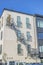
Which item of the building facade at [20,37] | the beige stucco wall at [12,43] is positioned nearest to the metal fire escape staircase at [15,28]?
the building facade at [20,37]

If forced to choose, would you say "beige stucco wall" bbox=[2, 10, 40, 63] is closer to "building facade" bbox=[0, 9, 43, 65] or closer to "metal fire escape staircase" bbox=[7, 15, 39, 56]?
"building facade" bbox=[0, 9, 43, 65]

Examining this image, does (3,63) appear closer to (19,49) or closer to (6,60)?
(6,60)

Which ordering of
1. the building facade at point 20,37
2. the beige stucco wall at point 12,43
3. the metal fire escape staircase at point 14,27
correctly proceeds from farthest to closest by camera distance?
the metal fire escape staircase at point 14,27, the building facade at point 20,37, the beige stucco wall at point 12,43

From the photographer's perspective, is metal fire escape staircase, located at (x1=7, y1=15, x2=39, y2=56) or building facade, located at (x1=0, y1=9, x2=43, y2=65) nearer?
building facade, located at (x1=0, y1=9, x2=43, y2=65)

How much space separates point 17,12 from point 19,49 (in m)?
8.15

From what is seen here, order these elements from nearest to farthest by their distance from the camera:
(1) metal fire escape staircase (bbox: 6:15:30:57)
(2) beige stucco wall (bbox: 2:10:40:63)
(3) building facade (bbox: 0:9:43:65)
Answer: (2) beige stucco wall (bbox: 2:10:40:63)
(3) building facade (bbox: 0:9:43:65)
(1) metal fire escape staircase (bbox: 6:15:30:57)

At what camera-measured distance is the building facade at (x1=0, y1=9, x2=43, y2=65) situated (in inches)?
1394

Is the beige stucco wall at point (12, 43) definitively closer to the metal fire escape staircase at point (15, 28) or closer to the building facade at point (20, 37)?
the building facade at point (20, 37)

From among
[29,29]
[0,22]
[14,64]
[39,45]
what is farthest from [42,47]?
[0,22]

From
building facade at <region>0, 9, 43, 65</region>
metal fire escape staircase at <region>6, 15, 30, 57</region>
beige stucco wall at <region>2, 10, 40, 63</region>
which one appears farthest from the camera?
metal fire escape staircase at <region>6, 15, 30, 57</region>

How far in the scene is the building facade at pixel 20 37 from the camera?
35.4 metres

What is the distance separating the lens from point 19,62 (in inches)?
1403

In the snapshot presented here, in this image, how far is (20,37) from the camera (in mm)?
37188

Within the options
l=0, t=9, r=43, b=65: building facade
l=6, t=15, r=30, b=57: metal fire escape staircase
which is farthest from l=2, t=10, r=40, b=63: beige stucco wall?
l=6, t=15, r=30, b=57: metal fire escape staircase
